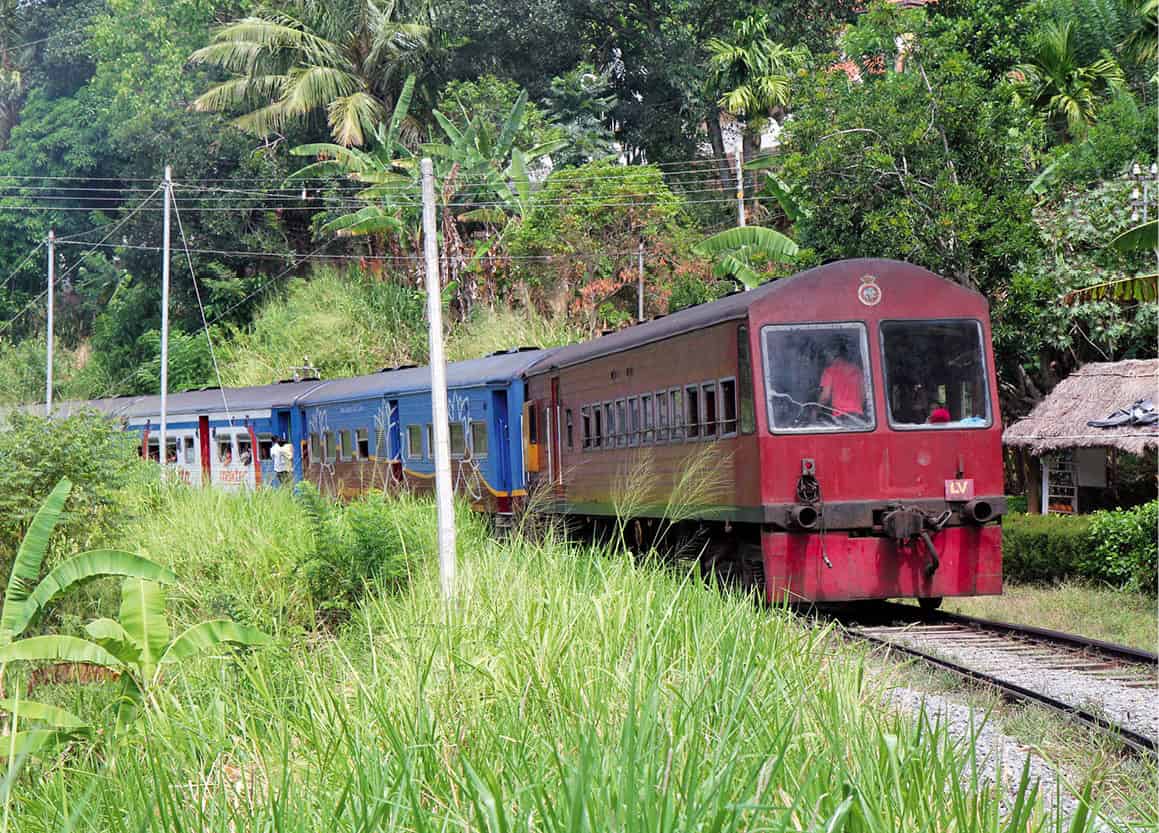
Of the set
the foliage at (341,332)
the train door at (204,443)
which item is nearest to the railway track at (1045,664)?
the train door at (204,443)

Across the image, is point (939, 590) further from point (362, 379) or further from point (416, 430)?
point (362, 379)

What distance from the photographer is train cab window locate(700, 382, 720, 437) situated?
1281cm

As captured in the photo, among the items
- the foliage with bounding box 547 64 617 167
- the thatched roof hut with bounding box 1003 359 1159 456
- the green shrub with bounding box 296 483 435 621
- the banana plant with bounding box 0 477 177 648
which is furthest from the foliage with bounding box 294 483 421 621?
the foliage with bounding box 547 64 617 167

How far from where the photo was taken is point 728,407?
12500 millimetres

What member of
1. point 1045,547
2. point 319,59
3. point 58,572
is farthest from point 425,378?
point 319,59

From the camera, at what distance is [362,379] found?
26.6m

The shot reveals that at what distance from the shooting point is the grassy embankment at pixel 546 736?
443 centimetres

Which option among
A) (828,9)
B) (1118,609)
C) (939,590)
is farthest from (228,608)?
(828,9)

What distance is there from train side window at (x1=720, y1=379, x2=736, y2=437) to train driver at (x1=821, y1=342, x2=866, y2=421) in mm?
758

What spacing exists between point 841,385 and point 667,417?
202 centimetres

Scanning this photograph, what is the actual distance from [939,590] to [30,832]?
8.19 m

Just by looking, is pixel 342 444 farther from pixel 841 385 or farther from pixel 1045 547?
pixel 841 385

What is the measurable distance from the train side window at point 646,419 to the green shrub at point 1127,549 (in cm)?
523

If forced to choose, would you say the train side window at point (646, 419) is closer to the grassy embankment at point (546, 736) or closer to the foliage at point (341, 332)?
the grassy embankment at point (546, 736)
